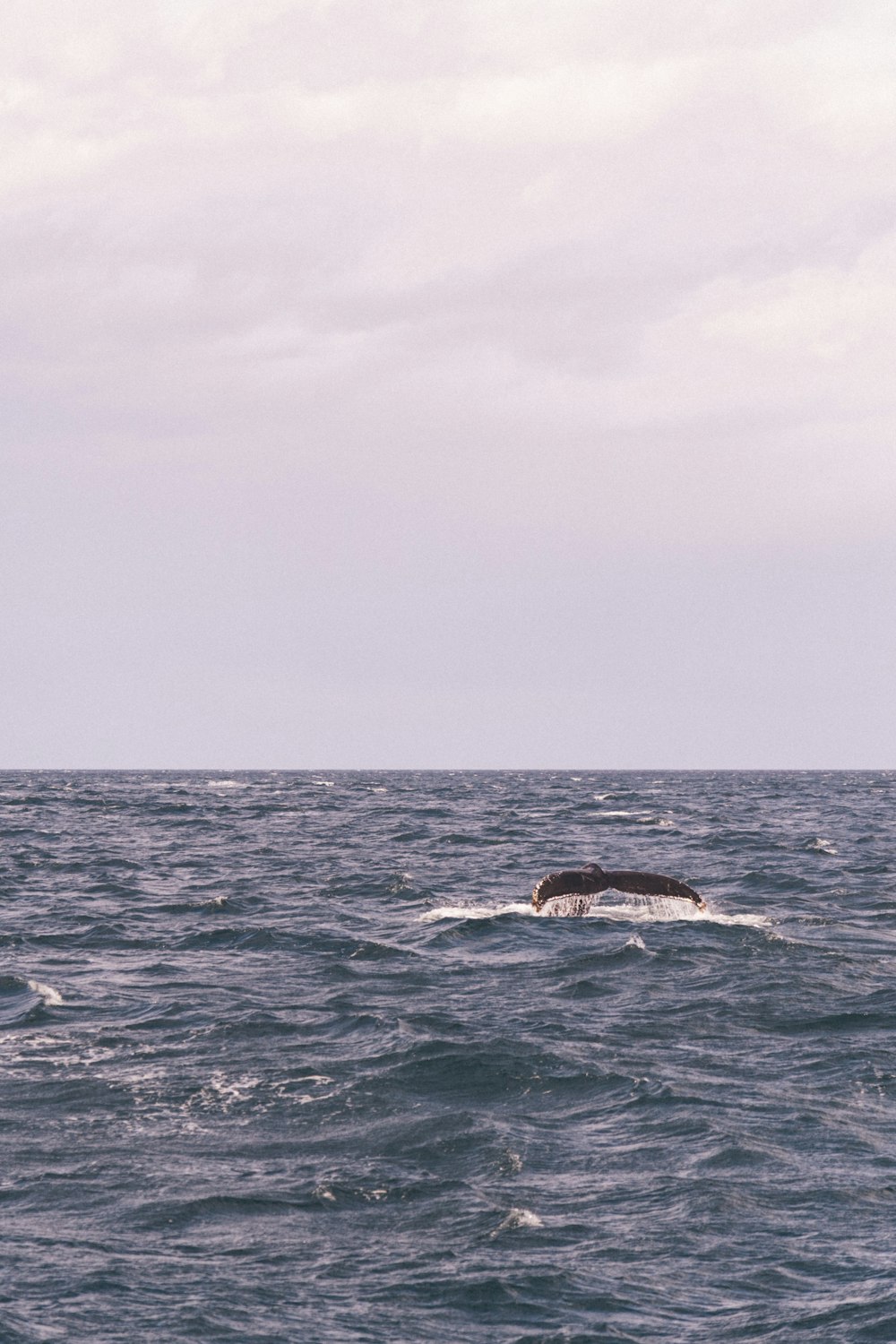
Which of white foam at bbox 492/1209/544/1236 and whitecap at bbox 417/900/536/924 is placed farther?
whitecap at bbox 417/900/536/924

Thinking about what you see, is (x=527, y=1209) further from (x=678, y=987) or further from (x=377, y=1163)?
(x=678, y=987)

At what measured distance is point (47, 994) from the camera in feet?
83.7

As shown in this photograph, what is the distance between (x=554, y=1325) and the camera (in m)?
11.8

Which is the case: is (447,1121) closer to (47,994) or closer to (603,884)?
(47,994)

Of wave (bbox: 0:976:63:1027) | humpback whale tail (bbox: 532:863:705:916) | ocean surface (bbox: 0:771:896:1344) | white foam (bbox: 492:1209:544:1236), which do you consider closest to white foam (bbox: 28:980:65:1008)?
wave (bbox: 0:976:63:1027)

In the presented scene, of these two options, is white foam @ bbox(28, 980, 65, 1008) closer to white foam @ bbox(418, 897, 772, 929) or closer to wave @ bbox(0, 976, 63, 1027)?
wave @ bbox(0, 976, 63, 1027)

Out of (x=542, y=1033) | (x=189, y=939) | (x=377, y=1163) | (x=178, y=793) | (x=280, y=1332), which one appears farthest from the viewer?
(x=178, y=793)

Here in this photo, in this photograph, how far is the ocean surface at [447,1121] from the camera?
12.3 meters

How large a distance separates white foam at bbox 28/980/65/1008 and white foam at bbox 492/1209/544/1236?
41.5 ft

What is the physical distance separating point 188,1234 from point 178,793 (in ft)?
411

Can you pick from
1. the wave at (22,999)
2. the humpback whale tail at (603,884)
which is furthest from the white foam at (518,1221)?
the humpback whale tail at (603,884)

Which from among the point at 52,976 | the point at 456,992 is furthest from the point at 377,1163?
the point at 52,976

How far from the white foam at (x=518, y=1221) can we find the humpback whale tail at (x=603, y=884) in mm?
13224

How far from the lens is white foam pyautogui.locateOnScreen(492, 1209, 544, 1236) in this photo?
1396 centimetres
